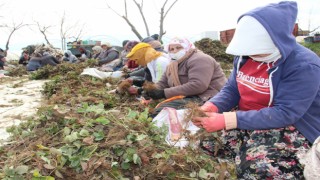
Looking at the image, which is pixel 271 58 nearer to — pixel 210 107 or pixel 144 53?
pixel 210 107

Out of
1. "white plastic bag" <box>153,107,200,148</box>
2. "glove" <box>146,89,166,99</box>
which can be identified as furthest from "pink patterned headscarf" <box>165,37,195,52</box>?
"white plastic bag" <box>153,107,200,148</box>

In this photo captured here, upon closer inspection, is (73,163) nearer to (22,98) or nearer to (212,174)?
(212,174)

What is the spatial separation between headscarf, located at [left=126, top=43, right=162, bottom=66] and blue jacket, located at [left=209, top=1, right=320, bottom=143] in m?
2.46

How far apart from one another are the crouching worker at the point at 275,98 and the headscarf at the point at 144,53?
7.73ft

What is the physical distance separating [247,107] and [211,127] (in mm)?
292

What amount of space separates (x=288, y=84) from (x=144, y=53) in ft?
9.10

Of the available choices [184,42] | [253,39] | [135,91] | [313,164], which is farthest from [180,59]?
[313,164]

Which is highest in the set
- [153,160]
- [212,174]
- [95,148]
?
[95,148]

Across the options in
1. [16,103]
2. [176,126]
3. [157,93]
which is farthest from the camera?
[16,103]

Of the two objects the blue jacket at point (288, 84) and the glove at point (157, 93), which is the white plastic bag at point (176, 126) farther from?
the glove at point (157, 93)

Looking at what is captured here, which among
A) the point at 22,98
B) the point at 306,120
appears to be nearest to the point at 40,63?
the point at 22,98

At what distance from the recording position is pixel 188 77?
3.16 m

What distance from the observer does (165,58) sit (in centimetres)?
399

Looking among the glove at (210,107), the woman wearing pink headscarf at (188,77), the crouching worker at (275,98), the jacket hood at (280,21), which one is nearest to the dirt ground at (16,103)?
the woman wearing pink headscarf at (188,77)
